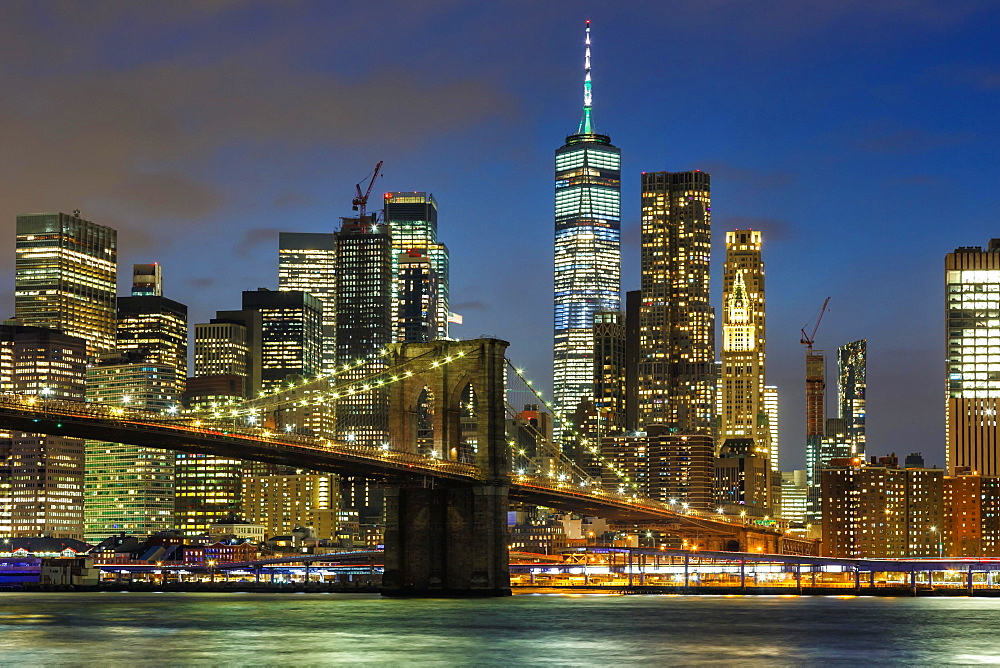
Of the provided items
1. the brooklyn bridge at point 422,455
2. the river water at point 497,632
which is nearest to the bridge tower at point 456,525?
the brooklyn bridge at point 422,455

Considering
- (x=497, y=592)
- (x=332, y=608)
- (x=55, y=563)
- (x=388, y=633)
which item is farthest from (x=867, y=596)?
(x=55, y=563)

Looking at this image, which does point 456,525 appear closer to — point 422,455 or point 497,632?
point 422,455

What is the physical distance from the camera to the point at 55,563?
14688cm

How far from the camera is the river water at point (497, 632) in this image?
57.2 metres

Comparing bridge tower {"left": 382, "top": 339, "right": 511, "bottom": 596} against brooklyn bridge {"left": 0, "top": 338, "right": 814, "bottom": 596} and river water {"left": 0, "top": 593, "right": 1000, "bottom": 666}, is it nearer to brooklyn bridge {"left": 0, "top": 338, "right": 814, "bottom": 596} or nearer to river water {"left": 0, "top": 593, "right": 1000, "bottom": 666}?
brooklyn bridge {"left": 0, "top": 338, "right": 814, "bottom": 596}

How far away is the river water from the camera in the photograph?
188 ft

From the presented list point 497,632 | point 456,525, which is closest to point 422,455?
point 456,525

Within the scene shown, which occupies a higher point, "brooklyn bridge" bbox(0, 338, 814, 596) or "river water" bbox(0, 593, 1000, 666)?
"brooklyn bridge" bbox(0, 338, 814, 596)

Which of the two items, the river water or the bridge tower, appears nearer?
the river water

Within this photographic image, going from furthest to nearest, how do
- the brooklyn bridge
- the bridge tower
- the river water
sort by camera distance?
the bridge tower < the brooklyn bridge < the river water

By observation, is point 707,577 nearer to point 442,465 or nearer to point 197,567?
point 197,567

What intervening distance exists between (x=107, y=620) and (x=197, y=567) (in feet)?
229

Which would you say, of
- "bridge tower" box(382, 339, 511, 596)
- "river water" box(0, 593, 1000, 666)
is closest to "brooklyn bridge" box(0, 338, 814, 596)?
"bridge tower" box(382, 339, 511, 596)

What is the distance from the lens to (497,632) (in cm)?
6850
